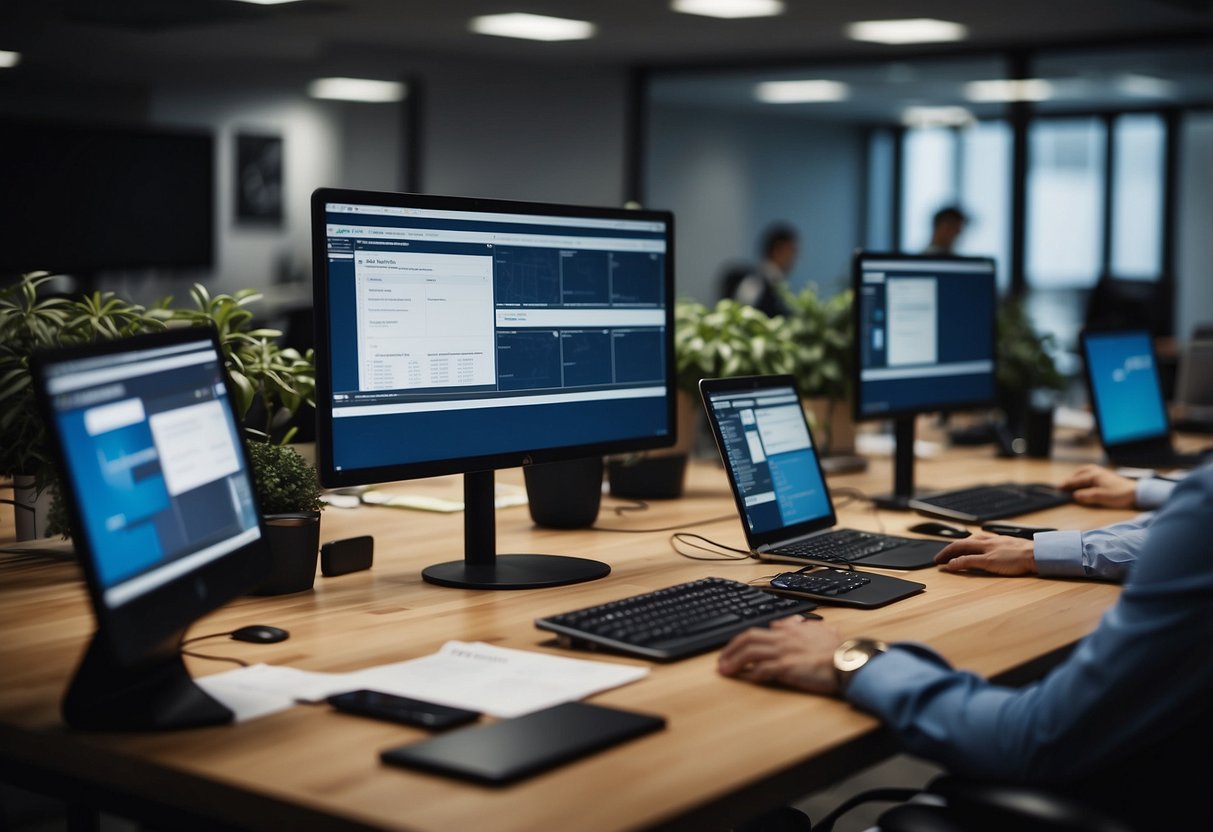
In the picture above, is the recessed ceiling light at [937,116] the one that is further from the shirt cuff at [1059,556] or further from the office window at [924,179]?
the shirt cuff at [1059,556]

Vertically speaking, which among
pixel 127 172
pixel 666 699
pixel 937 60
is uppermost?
pixel 937 60

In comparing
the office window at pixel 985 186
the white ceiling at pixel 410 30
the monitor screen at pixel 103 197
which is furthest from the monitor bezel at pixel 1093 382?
the office window at pixel 985 186

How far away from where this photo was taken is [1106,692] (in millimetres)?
1277

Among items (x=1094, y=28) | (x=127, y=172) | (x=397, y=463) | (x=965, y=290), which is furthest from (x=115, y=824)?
(x=1094, y=28)

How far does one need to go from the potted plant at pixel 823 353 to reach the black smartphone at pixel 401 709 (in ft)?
6.71

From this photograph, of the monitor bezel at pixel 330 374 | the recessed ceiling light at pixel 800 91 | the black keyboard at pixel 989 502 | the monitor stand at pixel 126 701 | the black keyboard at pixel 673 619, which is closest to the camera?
the monitor stand at pixel 126 701

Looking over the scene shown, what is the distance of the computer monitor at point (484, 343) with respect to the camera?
5.75ft

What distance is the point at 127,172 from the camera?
7.15 metres

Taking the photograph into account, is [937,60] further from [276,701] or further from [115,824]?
[276,701]

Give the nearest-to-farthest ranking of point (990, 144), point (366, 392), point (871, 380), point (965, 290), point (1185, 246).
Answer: point (366, 392) < point (871, 380) < point (965, 290) < point (1185, 246) < point (990, 144)

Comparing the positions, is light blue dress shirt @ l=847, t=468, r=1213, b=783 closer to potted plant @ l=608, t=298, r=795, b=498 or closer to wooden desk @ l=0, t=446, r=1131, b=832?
wooden desk @ l=0, t=446, r=1131, b=832

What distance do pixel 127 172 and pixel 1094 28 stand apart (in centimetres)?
516

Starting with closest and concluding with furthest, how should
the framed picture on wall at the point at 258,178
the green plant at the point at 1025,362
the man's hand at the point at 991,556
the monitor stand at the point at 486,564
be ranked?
the monitor stand at the point at 486,564 → the man's hand at the point at 991,556 → the green plant at the point at 1025,362 → the framed picture on wall at the point at 258,178

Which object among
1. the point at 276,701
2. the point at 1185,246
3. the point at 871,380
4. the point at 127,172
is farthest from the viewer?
the point at 1185,246
